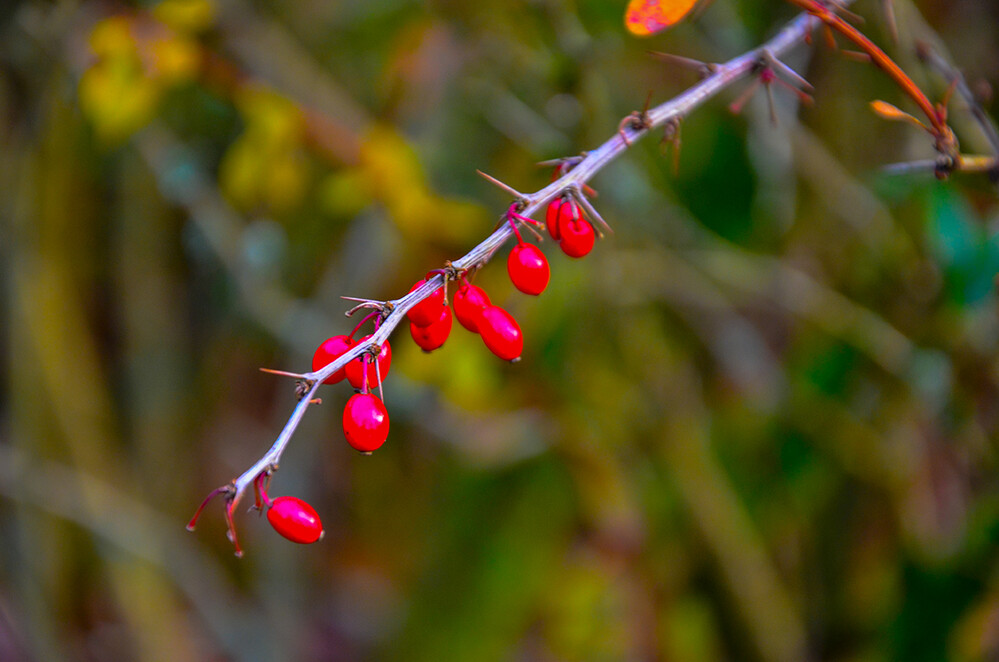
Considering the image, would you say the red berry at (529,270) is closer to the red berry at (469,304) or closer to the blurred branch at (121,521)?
the red berry at (469,304)

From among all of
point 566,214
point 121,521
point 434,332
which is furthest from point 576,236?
point 121,521

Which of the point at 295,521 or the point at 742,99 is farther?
the point at 742,99

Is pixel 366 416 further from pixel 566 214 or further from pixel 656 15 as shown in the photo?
pixel 656 15

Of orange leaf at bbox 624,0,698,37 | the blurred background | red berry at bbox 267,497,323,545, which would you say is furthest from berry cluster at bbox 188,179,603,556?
the blurred background

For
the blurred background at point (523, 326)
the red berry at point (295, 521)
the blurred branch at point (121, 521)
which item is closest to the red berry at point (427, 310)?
the red berry at point (295, 521)

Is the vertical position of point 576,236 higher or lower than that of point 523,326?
lower

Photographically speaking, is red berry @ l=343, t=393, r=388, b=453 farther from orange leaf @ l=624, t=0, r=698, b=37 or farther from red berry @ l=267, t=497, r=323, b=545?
orange leaf @ l=624, t=0, r=698, b=37
